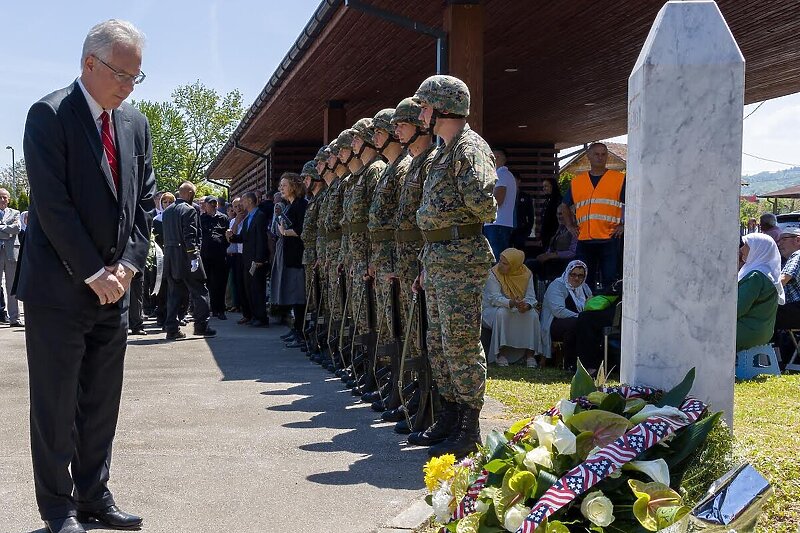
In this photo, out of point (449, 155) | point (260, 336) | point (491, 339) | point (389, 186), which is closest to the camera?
point (449, 155)

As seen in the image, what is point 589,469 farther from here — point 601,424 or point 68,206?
point 68,206

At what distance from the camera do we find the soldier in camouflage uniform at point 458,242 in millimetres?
5590

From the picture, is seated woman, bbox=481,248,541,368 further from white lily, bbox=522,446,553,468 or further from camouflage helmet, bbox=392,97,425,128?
white lily, bbox=522,446,553,468

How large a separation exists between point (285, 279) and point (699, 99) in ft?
29.3

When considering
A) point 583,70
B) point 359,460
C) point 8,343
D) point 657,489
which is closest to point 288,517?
point 359,460

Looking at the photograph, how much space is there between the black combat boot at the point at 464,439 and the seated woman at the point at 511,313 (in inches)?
175

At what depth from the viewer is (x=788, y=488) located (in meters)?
4.32

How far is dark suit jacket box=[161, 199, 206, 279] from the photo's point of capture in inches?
501

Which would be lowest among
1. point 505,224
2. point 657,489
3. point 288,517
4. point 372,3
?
point 288,517

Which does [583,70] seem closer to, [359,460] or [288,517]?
[359,460]

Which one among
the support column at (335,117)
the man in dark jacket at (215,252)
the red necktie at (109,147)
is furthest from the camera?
the man in dark jacket at (215,252)

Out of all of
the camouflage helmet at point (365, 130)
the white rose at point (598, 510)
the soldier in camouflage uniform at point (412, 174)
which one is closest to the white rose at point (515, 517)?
the white rose at point (598, 510)

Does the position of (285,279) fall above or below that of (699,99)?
below

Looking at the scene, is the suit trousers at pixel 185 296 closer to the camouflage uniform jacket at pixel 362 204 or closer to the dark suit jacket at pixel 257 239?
the dark suit jacket at pixel 257 239
